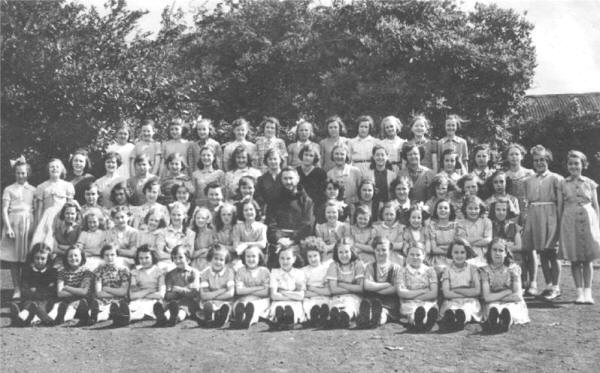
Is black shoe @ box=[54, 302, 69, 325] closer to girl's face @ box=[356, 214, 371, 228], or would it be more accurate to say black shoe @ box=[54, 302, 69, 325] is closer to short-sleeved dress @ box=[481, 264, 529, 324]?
girl's face @ box=[356, 214, 371, 228]

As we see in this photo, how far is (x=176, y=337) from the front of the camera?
19.8ft

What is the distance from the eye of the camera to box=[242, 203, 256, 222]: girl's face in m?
7.61

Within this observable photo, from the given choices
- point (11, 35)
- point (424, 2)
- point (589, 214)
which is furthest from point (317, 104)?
point (589, 214)

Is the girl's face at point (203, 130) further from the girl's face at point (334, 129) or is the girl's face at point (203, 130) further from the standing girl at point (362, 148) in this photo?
the standing girl at point (362, 148)

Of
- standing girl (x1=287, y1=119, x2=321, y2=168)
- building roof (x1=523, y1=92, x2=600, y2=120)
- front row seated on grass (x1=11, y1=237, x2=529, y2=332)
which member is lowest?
front row seated on grass (x1=11, y1=237, x2=529, y2=332)

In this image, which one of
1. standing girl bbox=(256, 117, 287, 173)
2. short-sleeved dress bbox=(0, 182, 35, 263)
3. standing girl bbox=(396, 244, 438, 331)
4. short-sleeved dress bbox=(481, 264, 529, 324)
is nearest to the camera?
short-sleeved dress bbox=(481, 264, 529, 324)

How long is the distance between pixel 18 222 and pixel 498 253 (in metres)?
5.48

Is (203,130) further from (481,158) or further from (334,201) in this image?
(481,158)

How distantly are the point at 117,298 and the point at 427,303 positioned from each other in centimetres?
313

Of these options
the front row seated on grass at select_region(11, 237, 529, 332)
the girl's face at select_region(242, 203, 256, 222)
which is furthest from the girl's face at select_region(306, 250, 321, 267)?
the girl's face at select_region(242, 203, 256, 222)

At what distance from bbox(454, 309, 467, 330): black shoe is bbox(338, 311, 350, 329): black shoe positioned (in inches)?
38.3

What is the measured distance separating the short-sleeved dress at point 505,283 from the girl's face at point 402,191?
4.49ft

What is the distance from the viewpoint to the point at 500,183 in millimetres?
7723

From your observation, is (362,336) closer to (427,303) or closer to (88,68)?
(427,303)
